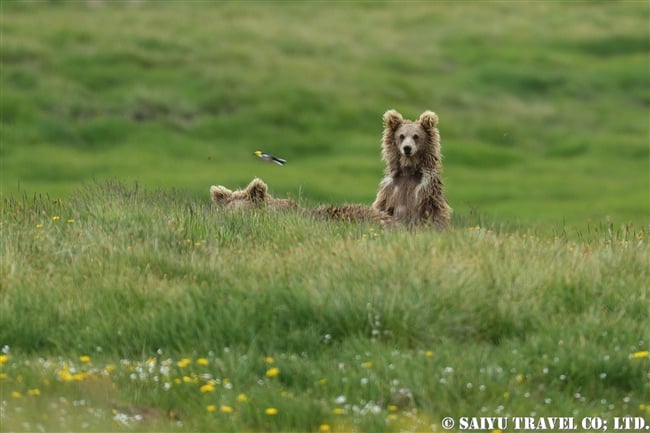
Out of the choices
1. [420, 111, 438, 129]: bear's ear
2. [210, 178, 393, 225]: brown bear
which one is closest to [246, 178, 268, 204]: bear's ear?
[210, 178, 393, 225]: brown bear

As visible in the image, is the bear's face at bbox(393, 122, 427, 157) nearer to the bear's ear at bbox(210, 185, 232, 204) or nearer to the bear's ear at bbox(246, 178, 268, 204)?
the bear's ear at bbox(246, 178, 268, 204)

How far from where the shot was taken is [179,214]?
37.6 feet

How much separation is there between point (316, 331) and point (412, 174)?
5.15 m

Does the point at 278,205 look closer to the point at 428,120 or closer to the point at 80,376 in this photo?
the point at 428,120

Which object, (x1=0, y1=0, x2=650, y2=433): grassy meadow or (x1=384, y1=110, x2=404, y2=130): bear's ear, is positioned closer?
(x1=0, y1=0, x2=650, y2=433): grassy meadow

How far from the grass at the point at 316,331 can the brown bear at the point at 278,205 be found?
2029 millimetres

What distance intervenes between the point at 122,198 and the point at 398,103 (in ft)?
80.0

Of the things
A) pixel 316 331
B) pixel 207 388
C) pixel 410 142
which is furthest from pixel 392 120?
pixel 207 388

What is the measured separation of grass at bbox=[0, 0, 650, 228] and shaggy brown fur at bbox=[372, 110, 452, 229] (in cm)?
785

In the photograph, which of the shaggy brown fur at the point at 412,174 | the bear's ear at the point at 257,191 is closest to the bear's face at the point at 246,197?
the bear's ear at the point at 257,191

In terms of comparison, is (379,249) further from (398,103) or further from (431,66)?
(431,66)

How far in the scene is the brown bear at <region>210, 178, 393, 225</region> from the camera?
12.7 metres

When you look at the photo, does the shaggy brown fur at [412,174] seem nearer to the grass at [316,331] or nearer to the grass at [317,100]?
the grass at [316,331]

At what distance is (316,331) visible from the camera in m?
8.66
